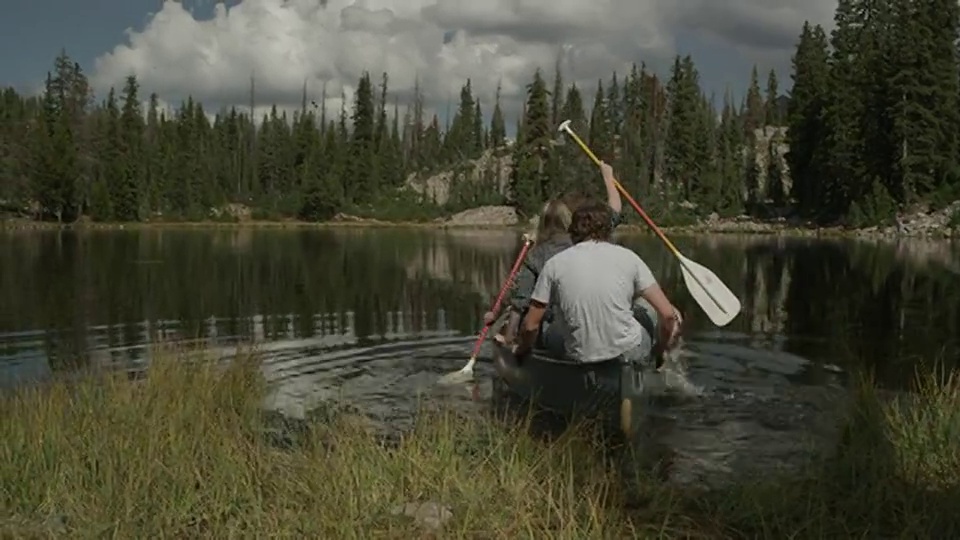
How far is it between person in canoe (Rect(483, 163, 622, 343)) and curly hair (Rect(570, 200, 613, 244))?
136 cm

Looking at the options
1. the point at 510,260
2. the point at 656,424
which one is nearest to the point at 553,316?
the point at 656,424

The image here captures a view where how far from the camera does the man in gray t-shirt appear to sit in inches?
279

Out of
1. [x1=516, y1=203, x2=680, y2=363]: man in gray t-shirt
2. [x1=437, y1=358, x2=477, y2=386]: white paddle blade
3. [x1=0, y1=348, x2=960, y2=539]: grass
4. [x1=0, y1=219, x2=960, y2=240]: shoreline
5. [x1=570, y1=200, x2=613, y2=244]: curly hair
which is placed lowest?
[x1=437, y1=358, x2=477, y2=386]: white paddle blade

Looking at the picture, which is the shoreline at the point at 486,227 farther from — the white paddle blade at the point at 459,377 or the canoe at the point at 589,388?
the canoe at the point at 589,388

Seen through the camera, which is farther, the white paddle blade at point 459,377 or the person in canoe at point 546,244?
the white paddle blade at point 459,377

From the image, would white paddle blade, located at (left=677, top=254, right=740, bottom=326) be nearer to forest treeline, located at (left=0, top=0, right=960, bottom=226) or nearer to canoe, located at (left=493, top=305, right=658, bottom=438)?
canoe, located at (left=493, top=305, right=658, bottom=438)

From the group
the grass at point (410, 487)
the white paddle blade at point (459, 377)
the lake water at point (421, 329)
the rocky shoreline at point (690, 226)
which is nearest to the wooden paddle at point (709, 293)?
the lake water at point (421, 329)

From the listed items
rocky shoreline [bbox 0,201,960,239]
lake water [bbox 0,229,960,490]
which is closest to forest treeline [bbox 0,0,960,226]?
rocky shoreline [bbox 0,201,960,239]

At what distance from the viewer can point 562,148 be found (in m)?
89.6

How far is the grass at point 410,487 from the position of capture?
4449mm

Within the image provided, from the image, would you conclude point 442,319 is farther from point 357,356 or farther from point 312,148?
point 312,148

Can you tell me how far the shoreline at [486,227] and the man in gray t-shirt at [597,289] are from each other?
169ft

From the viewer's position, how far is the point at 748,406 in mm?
9164

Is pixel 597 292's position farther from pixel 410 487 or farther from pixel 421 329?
pixel 421 329
